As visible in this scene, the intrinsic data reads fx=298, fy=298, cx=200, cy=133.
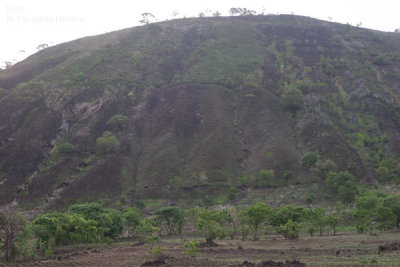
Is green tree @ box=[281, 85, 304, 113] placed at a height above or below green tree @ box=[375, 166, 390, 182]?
above

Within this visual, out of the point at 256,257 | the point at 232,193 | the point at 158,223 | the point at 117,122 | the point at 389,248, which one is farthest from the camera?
the point at 117,122

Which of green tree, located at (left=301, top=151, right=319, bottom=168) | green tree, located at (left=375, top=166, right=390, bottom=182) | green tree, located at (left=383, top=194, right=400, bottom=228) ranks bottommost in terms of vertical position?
green tree, located at (left=383, top=194, right=400, bottom=228)

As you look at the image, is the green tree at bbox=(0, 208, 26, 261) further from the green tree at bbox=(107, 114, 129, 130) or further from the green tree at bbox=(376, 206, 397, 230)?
the green tree at bbox=(107, 114, 129, 130)

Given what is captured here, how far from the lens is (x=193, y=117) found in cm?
9838

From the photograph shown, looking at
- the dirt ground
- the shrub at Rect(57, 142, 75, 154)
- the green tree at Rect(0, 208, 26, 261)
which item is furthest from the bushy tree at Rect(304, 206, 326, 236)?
the shrub at Rect(57, 142, 75, 154)

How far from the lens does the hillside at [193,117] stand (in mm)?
73438

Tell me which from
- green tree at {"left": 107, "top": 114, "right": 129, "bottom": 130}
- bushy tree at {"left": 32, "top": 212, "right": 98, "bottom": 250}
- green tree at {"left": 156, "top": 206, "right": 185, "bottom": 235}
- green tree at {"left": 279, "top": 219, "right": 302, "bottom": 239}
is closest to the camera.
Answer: bushy tree at {"left": 32, "top": 212, "right": 98, "bottom": 250}

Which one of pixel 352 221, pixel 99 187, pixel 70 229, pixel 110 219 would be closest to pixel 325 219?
pixel 352 221

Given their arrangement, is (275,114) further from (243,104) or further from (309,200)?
(309,200)

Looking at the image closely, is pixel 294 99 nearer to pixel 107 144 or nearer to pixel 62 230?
pixel 107 144

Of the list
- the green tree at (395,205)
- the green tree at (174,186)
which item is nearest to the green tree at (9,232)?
the green tree at (395,205)

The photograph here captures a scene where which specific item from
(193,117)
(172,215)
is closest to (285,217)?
(172,215)

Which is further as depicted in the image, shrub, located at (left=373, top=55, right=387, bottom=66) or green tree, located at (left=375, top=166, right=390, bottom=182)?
shrub, located at (left=373, top=55, right=387, bottom=66)

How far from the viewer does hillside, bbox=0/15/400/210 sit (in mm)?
73438
